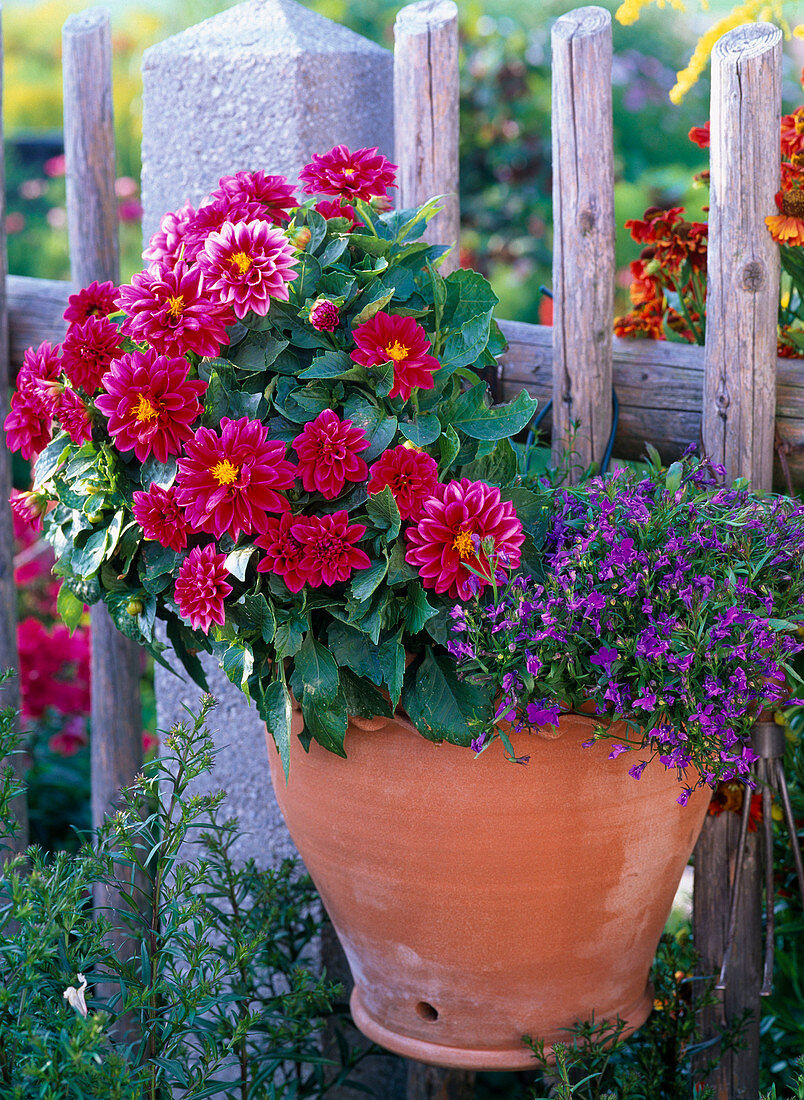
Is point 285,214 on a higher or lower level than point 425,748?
higher

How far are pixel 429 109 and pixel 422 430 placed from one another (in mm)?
699

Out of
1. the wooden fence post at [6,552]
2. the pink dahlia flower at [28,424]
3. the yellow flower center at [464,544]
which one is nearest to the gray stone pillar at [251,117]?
the wooden fence post at [6,552]

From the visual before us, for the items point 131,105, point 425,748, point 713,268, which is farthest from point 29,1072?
point 131,105

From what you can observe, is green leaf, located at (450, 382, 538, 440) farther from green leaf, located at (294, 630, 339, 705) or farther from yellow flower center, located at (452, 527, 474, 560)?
green leaf, located at (294, 630, 339, 705)

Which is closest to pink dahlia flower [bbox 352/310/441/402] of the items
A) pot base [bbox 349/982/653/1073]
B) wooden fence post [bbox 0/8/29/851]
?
pot base [bbox 349/982/653/1073]

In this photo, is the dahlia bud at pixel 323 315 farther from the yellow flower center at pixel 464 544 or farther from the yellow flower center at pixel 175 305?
the yellow flower center at pixel 464 544

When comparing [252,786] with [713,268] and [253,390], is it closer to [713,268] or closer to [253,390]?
[253,390]

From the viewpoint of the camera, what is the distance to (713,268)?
1438 millimetres

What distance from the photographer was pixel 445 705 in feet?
3.77

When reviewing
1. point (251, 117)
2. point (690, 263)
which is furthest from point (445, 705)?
point (251, 117)

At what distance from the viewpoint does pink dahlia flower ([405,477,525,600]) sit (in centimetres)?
109

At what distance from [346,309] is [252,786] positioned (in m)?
0.90

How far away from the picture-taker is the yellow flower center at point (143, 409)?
44.8 inches

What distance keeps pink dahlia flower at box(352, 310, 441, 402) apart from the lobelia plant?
0.25 metres
